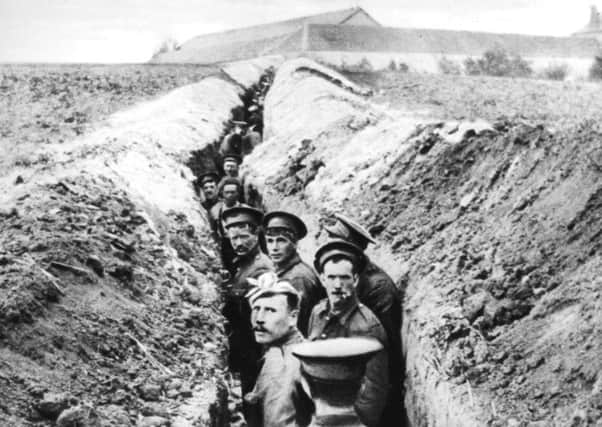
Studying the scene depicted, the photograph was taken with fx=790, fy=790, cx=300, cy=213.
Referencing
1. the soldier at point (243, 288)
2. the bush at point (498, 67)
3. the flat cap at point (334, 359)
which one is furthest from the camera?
the bush at point (498, 67)

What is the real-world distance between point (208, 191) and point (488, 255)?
16.4 ft

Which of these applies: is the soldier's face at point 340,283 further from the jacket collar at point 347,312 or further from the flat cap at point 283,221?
the flat cap at point 283,221

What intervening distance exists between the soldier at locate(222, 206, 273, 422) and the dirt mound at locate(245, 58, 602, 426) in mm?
944

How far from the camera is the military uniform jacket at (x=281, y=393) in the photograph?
4594 millimetres

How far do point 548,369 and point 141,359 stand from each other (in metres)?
2.41

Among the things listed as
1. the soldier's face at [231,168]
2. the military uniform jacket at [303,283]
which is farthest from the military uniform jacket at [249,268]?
the soldier's face at [231,168]

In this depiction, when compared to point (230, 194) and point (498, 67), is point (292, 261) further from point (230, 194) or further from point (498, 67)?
point (498, 67)

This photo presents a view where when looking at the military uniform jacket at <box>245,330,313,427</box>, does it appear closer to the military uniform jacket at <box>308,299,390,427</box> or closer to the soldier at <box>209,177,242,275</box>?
the military uniform jacket at <box>308,299,390,427</box>

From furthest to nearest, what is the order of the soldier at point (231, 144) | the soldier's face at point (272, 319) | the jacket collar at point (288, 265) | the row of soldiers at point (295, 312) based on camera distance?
the soldier at point (231, 144) < the jacket collar at point (288, 265) < the soldier's face at point (272, 319) < the row of soldiers at point (295, 312)

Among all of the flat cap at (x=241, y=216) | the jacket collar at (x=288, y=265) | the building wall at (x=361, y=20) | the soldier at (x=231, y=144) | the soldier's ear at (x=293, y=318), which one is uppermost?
the building wall at (x=361, y=20)

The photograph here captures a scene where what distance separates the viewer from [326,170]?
952 centimetres

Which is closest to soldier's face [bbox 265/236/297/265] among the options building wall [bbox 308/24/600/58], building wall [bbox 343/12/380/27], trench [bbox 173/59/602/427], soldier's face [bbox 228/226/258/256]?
soldier's face [bbox 228/226/258/256]

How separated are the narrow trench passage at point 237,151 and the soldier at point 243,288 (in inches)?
8.5

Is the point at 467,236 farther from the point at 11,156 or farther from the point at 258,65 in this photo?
the point at 258,65
